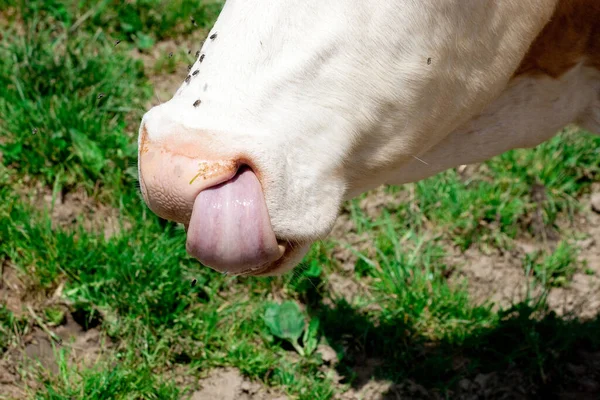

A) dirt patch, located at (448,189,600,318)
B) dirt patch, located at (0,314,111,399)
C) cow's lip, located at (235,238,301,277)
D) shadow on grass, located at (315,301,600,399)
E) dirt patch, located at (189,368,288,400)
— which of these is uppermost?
cow's lip, located at (235,238,301,277)

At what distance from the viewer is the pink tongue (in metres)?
1.82

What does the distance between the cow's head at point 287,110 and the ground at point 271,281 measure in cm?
114

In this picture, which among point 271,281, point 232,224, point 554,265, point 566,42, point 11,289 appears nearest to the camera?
point 232,224

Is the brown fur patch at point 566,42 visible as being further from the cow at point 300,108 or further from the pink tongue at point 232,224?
the pink tongue at point 232,224

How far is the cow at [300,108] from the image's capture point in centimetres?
183

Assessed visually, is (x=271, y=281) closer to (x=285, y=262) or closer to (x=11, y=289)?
(x=11, y=289)

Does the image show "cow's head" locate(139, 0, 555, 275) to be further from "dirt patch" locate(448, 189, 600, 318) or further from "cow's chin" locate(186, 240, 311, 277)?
"dirt patch" locate(448, 189, 600, 318)

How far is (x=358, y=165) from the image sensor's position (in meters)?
2.09

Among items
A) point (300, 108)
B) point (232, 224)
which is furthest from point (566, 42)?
point (232, 224)

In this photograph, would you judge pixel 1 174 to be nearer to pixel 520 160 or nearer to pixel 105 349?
pixel 105 349

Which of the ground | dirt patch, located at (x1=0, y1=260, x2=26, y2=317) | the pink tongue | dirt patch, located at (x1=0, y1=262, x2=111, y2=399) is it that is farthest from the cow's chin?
dirt patch, located at (x1=0, y1=260, x2=26, y2=317)

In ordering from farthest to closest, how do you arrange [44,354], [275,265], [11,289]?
[11,289]
[44,354]
[275,265]

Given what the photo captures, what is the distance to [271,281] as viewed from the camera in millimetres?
3350

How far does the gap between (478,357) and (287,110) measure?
1.71m
